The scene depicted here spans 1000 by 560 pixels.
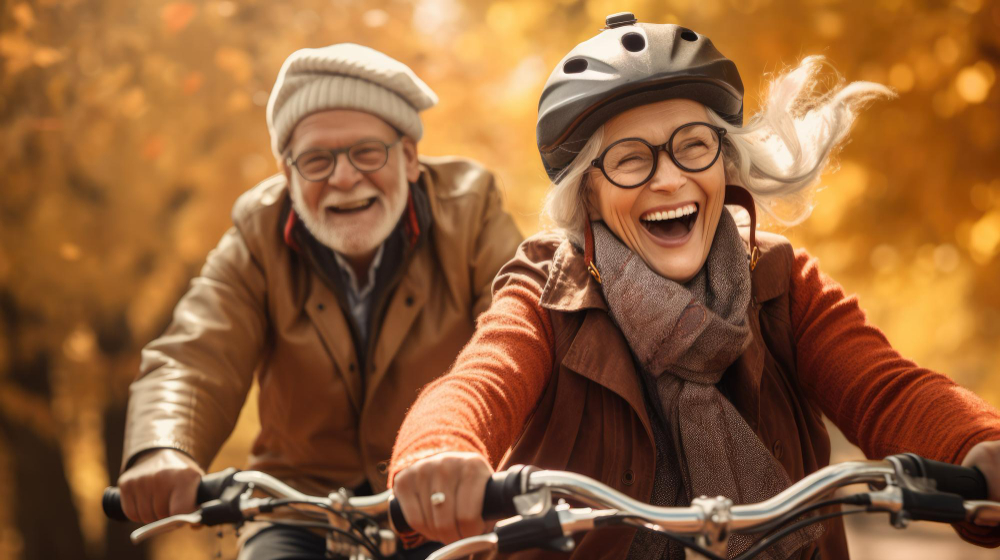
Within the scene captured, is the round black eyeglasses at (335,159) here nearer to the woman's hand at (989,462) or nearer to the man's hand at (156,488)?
the man's hand at (156,488)

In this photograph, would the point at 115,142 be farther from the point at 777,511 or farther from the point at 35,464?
the point at 777,511

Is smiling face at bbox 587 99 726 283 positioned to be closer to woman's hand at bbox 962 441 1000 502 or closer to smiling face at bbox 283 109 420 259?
woman's hand at bbox 962 441 1000 502

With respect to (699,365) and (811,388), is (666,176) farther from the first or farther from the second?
(811,388)

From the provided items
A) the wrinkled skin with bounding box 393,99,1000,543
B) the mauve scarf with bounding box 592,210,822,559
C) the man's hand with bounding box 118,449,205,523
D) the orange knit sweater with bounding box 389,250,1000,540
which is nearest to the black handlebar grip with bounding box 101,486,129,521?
the man's hand with bounding box 118,449,205,523

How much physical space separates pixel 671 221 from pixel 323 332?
5.17ft

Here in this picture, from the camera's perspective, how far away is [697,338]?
243 centimetres

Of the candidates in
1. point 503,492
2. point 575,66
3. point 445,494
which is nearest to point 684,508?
point 503,492

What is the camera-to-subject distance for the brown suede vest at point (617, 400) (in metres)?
2.45

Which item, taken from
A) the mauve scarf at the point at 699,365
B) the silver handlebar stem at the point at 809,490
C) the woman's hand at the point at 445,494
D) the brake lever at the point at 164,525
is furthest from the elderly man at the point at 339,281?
the silver handlebar stem at the point at 809,490

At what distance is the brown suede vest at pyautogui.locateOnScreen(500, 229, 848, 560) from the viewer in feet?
8.03

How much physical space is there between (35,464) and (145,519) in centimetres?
443

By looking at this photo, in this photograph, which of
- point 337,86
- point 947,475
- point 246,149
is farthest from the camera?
point 246,149

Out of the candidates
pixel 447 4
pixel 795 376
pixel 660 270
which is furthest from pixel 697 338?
pixel 447 4

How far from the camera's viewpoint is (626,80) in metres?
2.45
